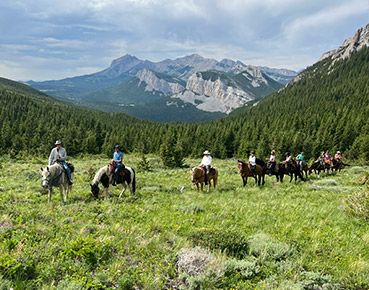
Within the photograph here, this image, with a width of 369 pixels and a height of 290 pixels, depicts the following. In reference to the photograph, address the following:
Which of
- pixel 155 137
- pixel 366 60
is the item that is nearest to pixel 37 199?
pixel 155 137

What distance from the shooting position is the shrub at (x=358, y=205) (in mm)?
8859

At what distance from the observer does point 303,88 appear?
180250mm

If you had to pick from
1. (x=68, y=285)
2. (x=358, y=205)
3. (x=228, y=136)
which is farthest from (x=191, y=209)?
(x=228, y=136)

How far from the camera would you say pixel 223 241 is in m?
5.78

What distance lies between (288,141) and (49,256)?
8229 cm

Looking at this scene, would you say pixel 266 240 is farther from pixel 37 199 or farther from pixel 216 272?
pixel 37 199

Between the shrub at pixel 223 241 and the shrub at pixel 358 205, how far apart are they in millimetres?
6553

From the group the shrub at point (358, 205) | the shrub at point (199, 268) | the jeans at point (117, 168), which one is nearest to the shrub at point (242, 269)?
the shrub at point (199, 268)

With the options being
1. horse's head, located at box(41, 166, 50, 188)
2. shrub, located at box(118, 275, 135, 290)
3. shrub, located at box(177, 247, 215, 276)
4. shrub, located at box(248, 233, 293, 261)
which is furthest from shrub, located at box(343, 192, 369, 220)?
horse's head, located at box(41, 166, 50, 188)

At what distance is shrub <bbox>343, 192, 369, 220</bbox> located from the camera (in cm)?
886

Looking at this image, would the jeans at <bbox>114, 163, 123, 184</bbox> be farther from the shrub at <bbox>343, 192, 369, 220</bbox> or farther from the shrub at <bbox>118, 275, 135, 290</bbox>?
the shrub at <bbox>343, 192, 369, 220</bbox>

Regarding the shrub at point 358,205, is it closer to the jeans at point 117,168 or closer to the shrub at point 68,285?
the shrub at point 68,285

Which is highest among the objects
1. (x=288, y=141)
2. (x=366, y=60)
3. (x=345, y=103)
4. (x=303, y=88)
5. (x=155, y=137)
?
(x=366, y=60)

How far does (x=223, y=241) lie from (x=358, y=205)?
300 inches
